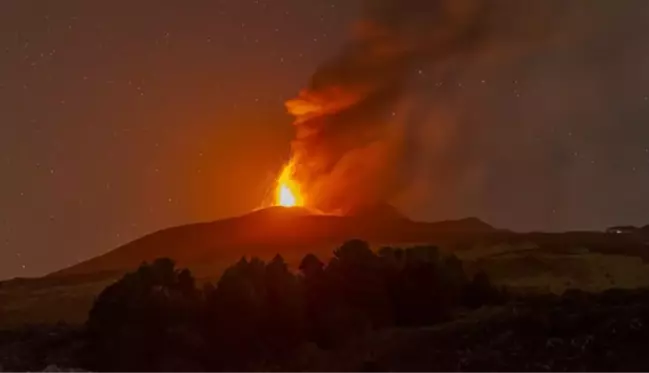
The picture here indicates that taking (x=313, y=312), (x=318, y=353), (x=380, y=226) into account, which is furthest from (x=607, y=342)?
(x=380, y=226)

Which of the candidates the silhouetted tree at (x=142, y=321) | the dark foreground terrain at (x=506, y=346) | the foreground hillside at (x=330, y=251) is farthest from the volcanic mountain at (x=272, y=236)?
the dark foreground terrain at (x=506, y=346)

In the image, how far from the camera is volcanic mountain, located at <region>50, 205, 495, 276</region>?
7406cm

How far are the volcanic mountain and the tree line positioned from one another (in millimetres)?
31111

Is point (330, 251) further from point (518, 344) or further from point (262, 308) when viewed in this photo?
point (518, 344)

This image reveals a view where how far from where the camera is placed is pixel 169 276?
38281 mm

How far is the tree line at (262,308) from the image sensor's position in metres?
30.1

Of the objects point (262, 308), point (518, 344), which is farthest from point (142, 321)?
point (518, 344)

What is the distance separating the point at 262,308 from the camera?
32875mm

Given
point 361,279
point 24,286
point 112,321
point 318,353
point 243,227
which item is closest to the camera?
point 318,353

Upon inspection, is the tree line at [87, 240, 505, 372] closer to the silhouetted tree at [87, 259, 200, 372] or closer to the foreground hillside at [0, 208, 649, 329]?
the silhouetted tree at [87, 259, 200, 372]

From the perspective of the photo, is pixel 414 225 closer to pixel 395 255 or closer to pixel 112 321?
pixel 395 255

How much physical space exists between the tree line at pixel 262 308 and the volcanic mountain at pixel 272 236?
102ft

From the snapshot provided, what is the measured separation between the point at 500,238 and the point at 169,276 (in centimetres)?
3843

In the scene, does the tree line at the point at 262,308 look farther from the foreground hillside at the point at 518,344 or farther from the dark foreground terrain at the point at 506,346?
the foreground hillside at the point at 518,344
